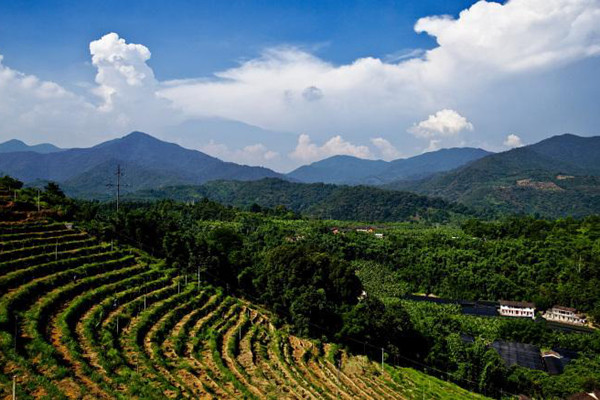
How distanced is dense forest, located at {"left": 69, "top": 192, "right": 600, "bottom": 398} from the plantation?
207 cm

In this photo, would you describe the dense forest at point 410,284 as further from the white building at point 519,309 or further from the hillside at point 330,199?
the hillside at point 330,199

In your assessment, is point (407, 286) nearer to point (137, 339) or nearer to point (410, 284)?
point (410, 284)

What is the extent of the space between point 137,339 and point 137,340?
0.08 meters

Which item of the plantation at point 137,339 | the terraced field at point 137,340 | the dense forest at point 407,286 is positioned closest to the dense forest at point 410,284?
the dense forest at point 407,286

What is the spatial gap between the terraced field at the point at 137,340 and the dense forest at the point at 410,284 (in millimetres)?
2326

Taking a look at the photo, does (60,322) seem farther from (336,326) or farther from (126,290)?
(336,326)

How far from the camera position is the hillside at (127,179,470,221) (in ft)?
419

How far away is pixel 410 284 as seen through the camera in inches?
2085

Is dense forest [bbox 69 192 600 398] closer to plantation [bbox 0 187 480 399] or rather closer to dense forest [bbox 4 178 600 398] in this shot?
dense forest [bbox 4 178 600 398]

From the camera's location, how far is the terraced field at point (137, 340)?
42.7 feet

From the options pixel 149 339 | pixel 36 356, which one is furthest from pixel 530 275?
pixel 36 356

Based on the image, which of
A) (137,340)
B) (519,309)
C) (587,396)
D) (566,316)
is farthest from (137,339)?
(566,316)

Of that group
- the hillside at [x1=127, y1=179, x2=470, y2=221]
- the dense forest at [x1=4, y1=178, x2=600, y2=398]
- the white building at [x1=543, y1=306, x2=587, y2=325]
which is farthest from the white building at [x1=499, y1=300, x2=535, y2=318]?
the hillside at [x1=127, y1=179, x2=470, y2=221]

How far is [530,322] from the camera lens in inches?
1362
